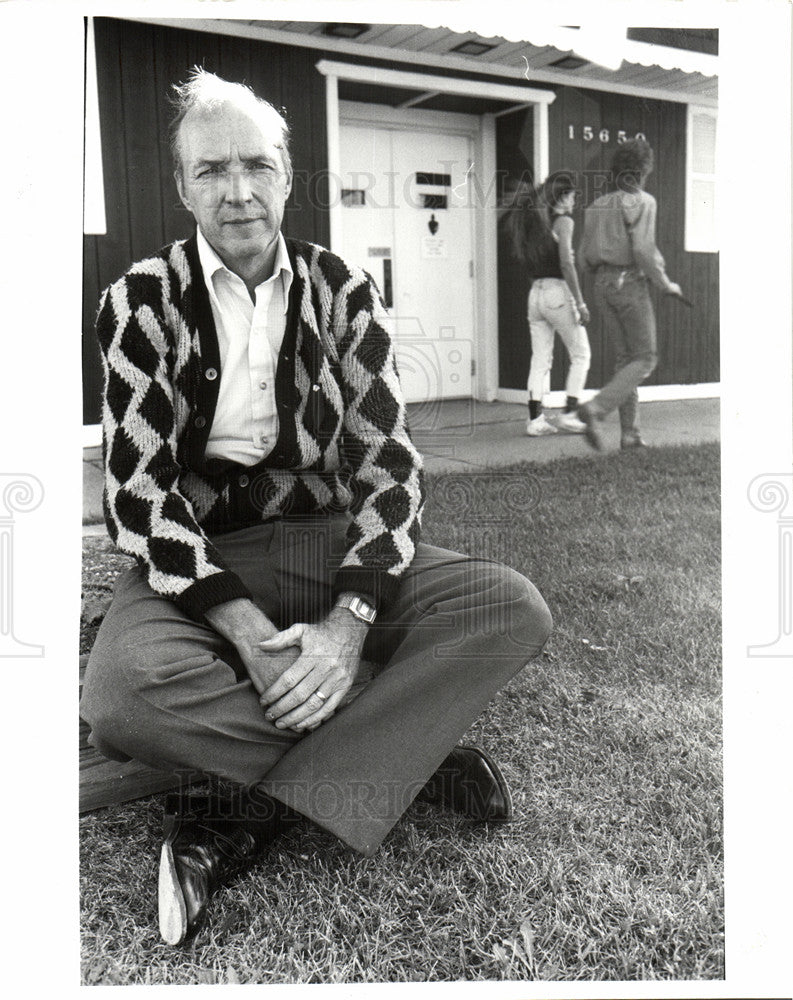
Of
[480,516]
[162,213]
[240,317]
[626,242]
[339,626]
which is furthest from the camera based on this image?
[162,213]

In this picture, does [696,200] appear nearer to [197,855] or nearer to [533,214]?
[533,214]

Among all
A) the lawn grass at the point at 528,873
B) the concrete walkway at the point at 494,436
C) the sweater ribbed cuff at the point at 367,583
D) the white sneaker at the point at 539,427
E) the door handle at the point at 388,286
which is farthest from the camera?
the white sneaker at the point at 539,427

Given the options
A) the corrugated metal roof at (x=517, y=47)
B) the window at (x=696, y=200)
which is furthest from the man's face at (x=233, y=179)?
the window at (x=696, y=200)

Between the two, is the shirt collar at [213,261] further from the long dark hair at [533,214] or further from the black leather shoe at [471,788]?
the long dark hair at [533,214]

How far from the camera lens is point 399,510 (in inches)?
58.6

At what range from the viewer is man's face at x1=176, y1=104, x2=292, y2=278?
4.48ft

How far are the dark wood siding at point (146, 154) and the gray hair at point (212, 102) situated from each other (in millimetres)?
2173

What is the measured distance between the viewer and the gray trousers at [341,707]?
1.22m

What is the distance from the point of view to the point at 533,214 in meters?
4.89

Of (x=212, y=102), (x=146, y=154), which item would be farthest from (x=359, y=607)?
(x=146, y=154)

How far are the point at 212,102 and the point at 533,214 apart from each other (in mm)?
3863

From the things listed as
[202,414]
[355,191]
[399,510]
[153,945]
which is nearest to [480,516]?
[399,510]
